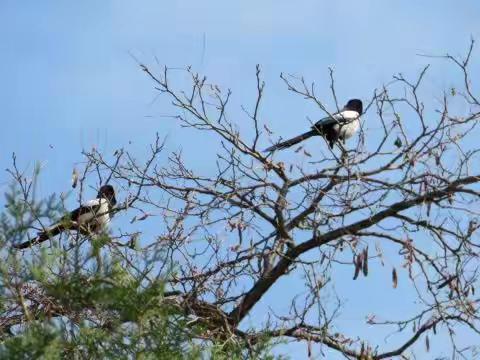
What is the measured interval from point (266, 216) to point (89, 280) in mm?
2214

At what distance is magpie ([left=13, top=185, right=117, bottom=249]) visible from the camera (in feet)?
17.9

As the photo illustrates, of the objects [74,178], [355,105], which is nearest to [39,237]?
[74,178]

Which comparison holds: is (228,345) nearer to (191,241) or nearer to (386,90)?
(191,241)

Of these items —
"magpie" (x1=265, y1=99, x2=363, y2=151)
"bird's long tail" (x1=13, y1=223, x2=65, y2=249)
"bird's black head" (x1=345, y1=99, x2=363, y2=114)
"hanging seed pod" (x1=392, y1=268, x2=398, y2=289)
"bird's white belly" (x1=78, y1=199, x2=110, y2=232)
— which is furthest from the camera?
"bird's black head" (x1=345, y1=99, x2=363, y2=114)

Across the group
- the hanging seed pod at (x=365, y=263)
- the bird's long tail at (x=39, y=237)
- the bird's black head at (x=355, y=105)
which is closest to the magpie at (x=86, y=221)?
the bird's long tail at (x=39, y=237)

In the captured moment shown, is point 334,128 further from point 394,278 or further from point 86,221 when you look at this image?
point 394,278

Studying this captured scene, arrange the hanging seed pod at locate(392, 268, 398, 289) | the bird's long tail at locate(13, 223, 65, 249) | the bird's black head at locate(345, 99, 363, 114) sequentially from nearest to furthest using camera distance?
the bird's long tail at locate(13, 223, 65, 249) → the hanging seed pod at locate(392, 268, 398, 289) → the bird's black head at locate(345, 99, 363, 114)

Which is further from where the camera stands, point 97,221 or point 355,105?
point 355,105

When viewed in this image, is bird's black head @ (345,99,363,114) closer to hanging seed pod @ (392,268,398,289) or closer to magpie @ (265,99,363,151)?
magpie @ (265,99,363,151)

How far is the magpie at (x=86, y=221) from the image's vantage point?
547 centimetres

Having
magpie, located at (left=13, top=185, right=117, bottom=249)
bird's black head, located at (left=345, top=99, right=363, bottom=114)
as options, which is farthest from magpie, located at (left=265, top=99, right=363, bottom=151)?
magpie, located at (left=13, top=185, right=117, bottom=249)

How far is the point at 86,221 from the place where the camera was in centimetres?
842

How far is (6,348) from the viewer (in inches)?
184

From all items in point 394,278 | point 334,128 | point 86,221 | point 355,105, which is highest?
point 355,105
